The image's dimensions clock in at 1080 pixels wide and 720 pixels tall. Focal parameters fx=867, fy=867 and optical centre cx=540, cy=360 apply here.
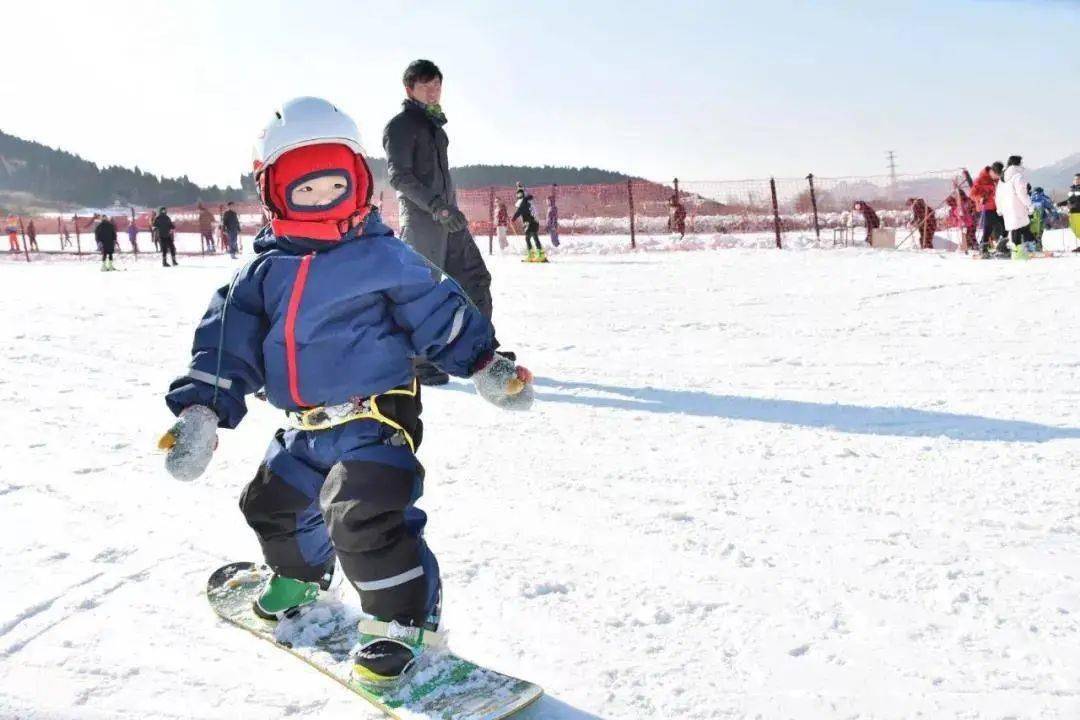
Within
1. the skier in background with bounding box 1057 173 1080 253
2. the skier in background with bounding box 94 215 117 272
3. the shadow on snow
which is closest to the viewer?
the shadow on snow

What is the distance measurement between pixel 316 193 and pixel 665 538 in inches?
60.9

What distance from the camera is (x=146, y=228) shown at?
41.7 m

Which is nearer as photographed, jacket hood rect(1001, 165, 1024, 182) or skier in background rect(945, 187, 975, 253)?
jacket hood rect(1001, 165, 1024, 182)

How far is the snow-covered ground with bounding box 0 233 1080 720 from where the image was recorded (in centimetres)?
198

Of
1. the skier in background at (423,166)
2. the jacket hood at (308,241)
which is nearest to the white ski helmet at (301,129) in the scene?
the jacket hood at (308,241)

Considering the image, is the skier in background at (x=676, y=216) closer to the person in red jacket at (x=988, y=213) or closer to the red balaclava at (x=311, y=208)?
the person in red jacket at (x=988, y=213)

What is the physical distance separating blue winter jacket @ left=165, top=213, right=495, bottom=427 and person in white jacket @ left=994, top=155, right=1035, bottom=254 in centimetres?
1241

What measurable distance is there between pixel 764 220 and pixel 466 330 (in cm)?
2333

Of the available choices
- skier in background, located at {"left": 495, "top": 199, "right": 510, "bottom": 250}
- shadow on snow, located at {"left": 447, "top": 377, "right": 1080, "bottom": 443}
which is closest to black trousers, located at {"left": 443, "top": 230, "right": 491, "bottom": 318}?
shadow on snow, located at {"left": 447, "top": 377, "right": 1080, "bottom": 443}

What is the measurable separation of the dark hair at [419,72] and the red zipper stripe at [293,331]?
10.0ft

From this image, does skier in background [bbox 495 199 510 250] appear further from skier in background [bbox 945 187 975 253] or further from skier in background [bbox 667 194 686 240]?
skier in background [bbox 945 187 975 253]

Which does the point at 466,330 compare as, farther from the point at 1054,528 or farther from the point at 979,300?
the point at 979,300

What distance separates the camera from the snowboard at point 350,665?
6.24 feet

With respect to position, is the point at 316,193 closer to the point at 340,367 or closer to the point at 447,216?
the point at 340,367
